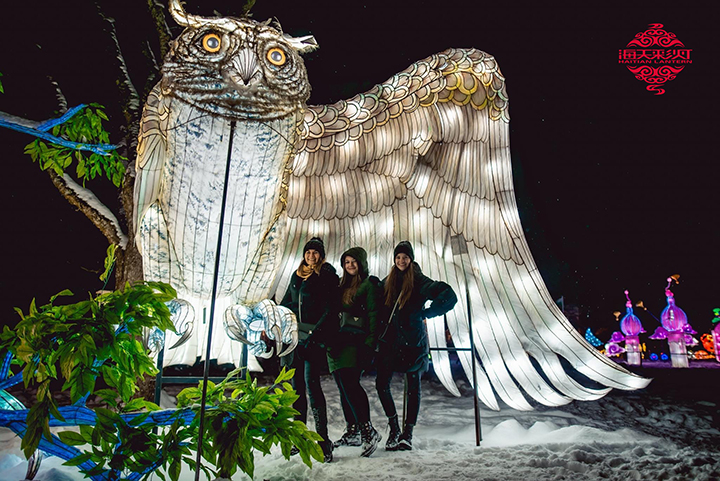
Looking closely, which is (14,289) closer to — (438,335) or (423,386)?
(438,335)

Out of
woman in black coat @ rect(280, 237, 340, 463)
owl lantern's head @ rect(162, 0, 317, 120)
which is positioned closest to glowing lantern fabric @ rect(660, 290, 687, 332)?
woman in black coat @ rect(280, 237, 340, 463)

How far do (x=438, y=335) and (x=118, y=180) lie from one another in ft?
8.55

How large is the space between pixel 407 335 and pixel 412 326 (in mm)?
61

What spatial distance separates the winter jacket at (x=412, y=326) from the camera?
269cm

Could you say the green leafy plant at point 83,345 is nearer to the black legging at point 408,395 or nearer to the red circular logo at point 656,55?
the black legging at point 408,395

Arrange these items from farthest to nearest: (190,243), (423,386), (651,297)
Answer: (651,297) → (423,386) → (190,243)

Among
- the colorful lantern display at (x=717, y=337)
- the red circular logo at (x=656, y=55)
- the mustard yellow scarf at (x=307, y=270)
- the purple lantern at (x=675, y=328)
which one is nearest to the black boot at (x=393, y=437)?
the mustard yellow scarf at (x=307, y=270)

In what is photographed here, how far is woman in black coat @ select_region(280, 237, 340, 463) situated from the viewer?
2.55 meters

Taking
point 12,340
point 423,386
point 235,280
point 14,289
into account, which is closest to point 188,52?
point 235,280

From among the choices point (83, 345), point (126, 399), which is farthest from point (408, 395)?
point (83, 345)

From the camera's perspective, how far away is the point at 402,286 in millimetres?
2799

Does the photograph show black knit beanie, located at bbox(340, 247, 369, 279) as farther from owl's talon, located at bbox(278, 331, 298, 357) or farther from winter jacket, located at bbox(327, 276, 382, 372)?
owl's talon, located at bbox(278, 331, 298, 357)

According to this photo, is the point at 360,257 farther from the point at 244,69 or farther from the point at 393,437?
the point at 244,69

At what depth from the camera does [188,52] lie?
197 cm
